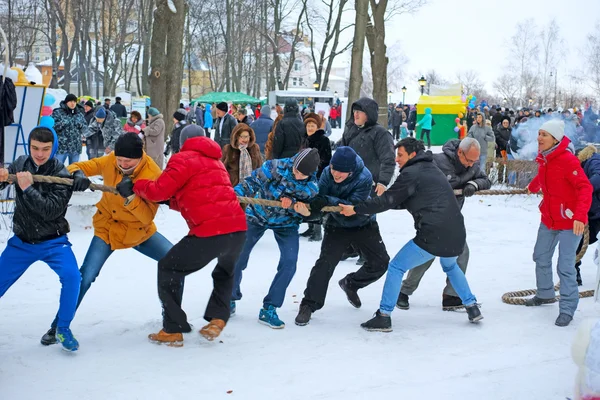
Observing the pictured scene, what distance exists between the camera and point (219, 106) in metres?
11.9

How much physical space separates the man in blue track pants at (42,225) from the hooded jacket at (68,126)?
27.6ft

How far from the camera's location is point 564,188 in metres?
6.41

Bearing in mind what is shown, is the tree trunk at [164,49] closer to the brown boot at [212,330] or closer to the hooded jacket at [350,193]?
the hooded jacket at [350,193]

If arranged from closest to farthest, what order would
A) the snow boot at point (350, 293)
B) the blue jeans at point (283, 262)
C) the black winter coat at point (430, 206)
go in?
the black winter coat at point (430, 206), the blue jeans at point (283, 262), the snow boot at point (350, 293)

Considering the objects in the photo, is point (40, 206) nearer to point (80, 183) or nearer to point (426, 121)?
point (80, 183)

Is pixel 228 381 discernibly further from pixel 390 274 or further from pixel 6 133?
pixel 6 133

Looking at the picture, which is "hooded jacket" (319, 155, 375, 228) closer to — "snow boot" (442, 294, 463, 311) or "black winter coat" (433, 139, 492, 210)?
"black winter coat" (433, 139, 492, 210)

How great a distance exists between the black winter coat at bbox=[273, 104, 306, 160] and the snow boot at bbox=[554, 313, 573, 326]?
409cm

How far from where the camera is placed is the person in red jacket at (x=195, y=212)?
5.10 m

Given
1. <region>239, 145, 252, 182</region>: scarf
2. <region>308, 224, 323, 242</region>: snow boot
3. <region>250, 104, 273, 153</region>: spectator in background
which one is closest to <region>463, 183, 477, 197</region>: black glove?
<region>239, 145, 252, 182</region>: scarf

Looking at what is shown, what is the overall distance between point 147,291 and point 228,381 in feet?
8.14

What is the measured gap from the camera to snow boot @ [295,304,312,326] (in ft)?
20.1

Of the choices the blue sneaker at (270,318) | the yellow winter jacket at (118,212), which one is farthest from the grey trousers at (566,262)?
the yellow winter jacket at (118,212)

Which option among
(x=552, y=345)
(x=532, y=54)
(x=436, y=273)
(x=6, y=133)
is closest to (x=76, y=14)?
(x=6, y=133)
